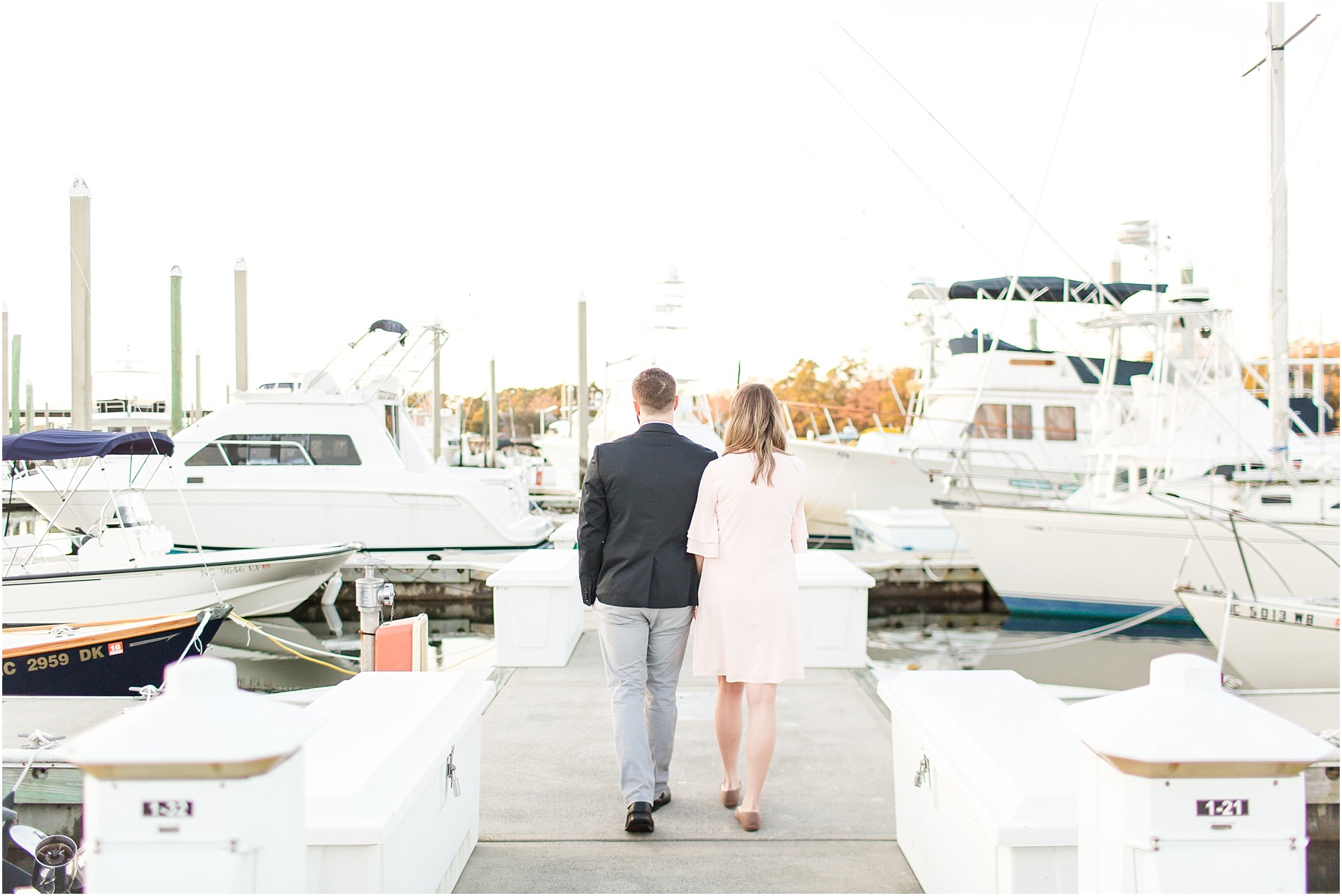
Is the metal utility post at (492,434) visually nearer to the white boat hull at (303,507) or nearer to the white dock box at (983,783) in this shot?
the white boat hull at (303,507)

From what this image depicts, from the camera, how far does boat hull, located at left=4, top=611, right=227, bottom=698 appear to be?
296 inches

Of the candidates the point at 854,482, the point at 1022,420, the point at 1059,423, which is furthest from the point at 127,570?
the point at 1059,423

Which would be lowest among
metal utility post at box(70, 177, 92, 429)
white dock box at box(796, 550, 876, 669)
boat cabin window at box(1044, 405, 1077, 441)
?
white dock box at box(796, 550, 876, 669)

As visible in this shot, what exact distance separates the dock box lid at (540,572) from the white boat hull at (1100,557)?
7504 mm

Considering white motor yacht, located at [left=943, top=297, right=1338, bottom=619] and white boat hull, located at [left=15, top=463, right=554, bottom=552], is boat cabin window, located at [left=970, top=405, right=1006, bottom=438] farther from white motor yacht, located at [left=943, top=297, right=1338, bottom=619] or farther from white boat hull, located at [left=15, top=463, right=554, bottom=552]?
white boat hull, located at [left=15, top=463, right=554, bottom=552]

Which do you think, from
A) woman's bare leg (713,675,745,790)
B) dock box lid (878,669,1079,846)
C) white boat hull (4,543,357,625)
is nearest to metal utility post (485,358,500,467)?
white boat hull (4,543,357,625)

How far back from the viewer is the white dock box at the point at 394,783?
2385 mm

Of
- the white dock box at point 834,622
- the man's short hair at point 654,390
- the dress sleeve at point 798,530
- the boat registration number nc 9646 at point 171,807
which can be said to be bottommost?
the white dock box at point 834,622

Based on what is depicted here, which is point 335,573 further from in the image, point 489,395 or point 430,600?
point 489,395

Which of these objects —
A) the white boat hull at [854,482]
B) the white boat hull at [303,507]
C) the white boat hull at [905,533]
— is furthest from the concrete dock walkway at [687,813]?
the white boat hull at [854,482]

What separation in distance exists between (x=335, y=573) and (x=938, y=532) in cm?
1056

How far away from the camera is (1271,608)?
845 centimetres

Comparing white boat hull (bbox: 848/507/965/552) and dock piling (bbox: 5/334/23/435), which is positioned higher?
dock piling (bbox: 5/334/23/435)

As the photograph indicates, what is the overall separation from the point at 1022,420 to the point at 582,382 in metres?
13.8
